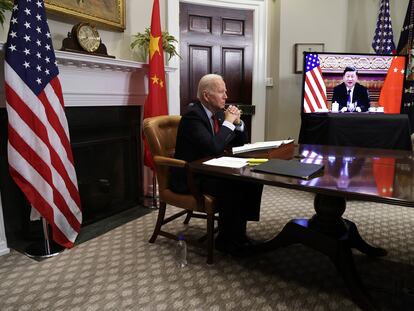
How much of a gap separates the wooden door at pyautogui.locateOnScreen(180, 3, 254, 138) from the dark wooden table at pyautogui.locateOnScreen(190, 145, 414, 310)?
219 centimetres

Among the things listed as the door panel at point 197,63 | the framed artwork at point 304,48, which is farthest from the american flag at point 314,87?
the door panel at point 197,63

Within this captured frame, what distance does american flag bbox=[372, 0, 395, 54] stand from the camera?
3957mm

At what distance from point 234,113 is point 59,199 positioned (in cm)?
126

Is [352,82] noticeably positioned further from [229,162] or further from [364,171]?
[229,162]

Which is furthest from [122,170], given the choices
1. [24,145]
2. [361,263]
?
[361,263]

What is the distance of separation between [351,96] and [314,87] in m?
0.42

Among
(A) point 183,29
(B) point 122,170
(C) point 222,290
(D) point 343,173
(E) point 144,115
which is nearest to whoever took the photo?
(D) point 343,173

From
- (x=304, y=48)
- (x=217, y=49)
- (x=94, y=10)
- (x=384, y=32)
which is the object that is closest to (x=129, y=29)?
(x=94, y=10)

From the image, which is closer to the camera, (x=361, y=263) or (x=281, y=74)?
(x=361, y=263)

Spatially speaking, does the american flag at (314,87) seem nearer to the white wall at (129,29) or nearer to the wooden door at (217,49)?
the wooden door at (217,49)

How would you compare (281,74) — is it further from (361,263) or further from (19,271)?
(19,271)

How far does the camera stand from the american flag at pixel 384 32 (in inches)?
156

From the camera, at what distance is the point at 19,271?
1.97 m

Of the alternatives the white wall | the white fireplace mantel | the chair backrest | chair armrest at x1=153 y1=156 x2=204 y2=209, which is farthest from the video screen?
chair armrest at x1=153 y1=156 x2=204 y2=209
